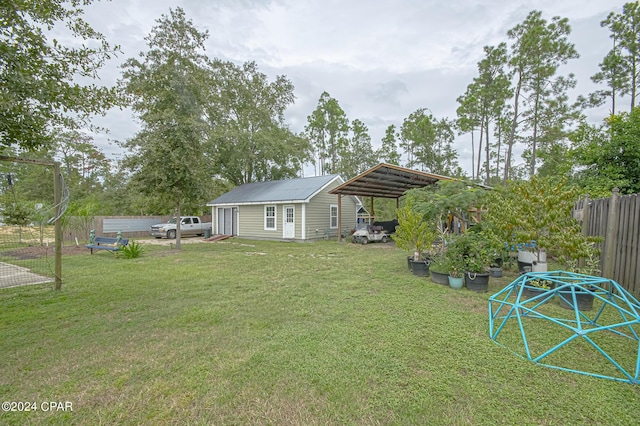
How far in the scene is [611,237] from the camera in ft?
15.6

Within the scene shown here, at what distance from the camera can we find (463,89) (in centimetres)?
2336

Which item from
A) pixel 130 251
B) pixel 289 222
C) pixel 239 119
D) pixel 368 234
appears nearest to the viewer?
pixel 130 251

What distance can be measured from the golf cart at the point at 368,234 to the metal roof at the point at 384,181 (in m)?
1.96

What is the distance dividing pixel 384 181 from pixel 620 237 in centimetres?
867

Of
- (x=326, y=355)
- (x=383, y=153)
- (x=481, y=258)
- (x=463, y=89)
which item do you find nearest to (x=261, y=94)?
(x=383, y=153)

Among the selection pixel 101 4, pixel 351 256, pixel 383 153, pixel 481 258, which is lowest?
pixel 351 256

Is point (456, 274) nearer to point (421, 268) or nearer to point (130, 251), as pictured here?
point (421, 268)

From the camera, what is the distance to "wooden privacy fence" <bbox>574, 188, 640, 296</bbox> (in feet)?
14.3

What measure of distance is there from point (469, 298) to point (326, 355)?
125 inches

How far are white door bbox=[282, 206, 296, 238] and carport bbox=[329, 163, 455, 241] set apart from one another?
8.15 ft

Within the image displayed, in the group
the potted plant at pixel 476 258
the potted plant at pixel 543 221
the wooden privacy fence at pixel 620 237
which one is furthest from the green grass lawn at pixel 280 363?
the wooden privacy fence at pixel 620 237

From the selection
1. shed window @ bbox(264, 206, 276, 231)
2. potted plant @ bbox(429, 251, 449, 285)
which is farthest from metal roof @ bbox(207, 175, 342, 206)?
potted plant @ bbox(429, 251, 449, 285)

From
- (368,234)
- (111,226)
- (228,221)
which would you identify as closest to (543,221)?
(368,234)

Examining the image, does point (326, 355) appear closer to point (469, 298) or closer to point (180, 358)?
point (180, 358)
